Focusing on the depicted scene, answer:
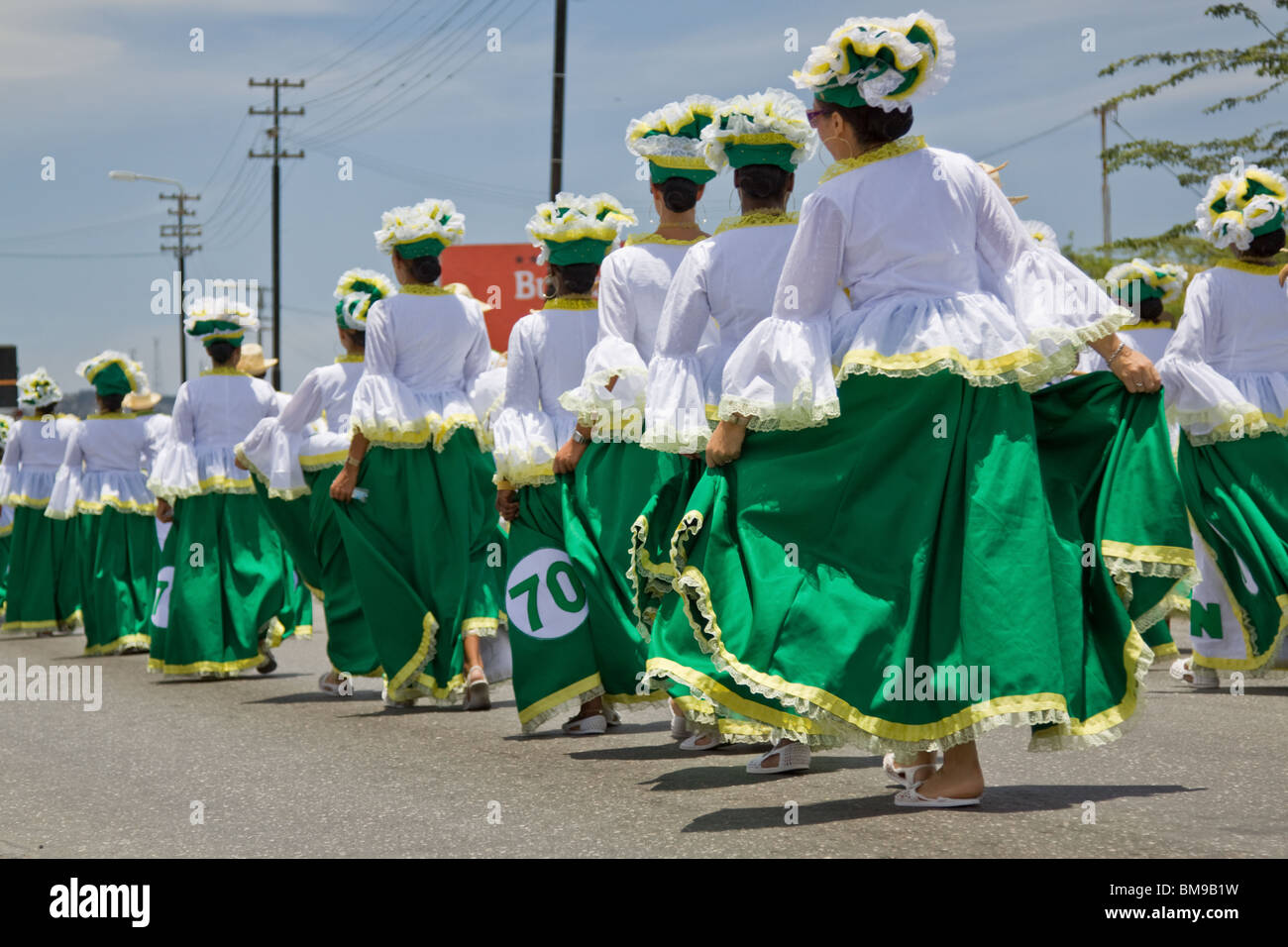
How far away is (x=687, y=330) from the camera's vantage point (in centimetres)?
653

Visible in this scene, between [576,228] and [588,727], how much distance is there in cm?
221

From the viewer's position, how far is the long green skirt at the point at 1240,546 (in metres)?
8.99

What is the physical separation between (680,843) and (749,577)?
875mm

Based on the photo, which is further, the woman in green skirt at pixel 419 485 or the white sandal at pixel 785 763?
the woman in green skirt at pixel 419 485

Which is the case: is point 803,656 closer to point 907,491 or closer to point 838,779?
point 907,491

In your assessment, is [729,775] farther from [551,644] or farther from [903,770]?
[551,644]

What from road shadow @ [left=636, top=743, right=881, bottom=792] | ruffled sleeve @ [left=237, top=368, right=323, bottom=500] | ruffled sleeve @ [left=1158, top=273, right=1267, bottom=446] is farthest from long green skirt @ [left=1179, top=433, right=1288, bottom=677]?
ruffled sleeve @ [left=237, top=368, right=323, bottom=500]

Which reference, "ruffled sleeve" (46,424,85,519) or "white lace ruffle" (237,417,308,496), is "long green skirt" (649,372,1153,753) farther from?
"ruffled sleeve" (46,424,85,519)

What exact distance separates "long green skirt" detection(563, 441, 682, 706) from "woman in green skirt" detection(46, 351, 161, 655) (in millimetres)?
7704

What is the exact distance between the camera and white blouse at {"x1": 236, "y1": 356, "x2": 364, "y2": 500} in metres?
10.3

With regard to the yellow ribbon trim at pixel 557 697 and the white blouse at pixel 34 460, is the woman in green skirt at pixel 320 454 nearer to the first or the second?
the yellow ribbon trim at pixel 557 697

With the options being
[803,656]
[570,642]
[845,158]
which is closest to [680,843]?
[803,656]

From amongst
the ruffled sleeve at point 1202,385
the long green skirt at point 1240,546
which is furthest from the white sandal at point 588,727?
the ruffled sleeve at point 1202,385

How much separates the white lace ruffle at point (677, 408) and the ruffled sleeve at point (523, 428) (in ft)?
5.10
